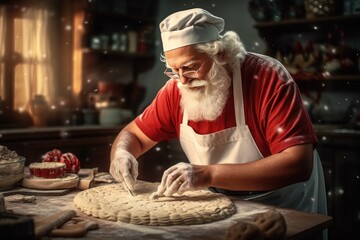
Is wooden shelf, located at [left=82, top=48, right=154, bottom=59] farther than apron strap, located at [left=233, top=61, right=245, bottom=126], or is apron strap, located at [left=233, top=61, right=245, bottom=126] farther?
wooden shelf, located at [left=82, top=48, right=154, bottom=59]

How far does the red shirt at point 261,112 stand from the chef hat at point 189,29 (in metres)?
0.22

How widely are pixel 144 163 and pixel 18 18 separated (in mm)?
1919

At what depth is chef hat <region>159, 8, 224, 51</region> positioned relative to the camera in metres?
2.19

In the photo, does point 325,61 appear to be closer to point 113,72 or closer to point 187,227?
point 113,72

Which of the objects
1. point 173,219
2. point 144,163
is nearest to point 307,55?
point 144,163

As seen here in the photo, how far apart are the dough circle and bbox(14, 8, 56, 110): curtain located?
122 inches

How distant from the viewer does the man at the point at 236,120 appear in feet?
6.36

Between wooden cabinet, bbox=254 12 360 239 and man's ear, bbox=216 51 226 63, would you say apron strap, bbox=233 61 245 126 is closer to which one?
man's ear, bbox=216 51 226 63

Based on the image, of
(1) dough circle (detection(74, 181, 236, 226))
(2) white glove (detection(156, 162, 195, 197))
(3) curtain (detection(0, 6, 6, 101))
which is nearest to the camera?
(1) dough circle (detection(74, 181, 236, 226))

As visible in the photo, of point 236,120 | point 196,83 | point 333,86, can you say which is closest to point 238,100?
point 236,120

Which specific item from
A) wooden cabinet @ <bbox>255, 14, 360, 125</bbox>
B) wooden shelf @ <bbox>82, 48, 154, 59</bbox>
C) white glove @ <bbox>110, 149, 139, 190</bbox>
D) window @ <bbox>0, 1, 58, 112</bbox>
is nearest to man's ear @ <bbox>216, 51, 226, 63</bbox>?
white glove @ <bbox>110, 149, 139, 190</bbox>

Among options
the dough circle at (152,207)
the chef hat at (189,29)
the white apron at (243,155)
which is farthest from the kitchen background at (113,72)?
the dough circle at (152,207)

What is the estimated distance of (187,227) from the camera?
5.10 ft

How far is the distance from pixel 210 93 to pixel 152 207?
74cm
